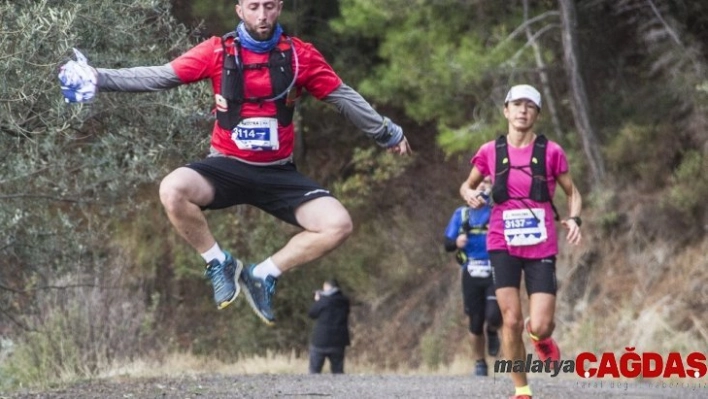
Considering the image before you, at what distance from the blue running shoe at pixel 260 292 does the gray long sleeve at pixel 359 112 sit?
1135 millimetres

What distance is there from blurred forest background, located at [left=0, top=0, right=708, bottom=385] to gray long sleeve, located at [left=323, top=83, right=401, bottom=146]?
180 centimetres

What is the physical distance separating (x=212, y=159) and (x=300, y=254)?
2.69ft

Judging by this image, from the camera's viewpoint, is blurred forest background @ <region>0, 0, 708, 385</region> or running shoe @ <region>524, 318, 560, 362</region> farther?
blurred forest background @ <region>0, 0, 708, 385</region>

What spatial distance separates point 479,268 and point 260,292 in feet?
18.9

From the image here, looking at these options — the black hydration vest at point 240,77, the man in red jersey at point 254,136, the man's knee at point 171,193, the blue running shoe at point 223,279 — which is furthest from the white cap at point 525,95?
the man's knee at point 171,193

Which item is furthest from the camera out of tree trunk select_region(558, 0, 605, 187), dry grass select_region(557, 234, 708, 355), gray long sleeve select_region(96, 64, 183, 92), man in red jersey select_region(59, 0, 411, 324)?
tree trunk select_region(558, 0, 605, 187)

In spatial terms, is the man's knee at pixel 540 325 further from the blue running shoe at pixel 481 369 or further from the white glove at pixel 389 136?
the blue running shoe at pixel 481 369

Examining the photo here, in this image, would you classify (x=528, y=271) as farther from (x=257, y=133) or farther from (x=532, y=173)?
(x=257, y=133)

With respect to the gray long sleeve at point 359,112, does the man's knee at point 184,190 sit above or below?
below

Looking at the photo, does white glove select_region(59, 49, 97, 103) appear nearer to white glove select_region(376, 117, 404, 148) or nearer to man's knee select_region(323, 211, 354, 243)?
man's knee select_region(323, 211, 354, 243)

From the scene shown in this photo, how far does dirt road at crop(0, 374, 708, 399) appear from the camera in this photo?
1080cm

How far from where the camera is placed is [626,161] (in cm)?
2038

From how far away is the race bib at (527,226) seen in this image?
31.2 feet

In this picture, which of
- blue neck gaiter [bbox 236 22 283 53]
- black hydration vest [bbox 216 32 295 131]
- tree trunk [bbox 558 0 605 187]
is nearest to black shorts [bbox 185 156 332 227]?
black hydration vest [bbox 216 32 295 131]
